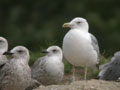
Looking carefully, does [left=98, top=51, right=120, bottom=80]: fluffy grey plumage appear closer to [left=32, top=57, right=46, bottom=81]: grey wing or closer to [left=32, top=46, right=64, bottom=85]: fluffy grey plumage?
[left=32, top=46, right=64, bottom=85]: fluffy grey plumage

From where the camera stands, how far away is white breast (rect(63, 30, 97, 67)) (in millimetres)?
10750

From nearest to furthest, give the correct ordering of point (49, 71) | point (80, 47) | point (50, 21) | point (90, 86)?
1. point (90, 86)
2. point (80, 47)
3. point (49, 71)
4. point (50, 21)

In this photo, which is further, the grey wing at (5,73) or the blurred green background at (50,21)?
the blurred green background at (50,21)

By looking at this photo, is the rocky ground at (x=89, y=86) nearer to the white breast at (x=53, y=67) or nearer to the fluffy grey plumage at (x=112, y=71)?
the fluffy grey plumage at (x=112, y=71)

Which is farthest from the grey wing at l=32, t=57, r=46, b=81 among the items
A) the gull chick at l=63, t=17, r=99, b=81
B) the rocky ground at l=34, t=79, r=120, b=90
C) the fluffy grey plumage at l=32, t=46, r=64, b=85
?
the rocky ground at l=34, t=79, r=120, b=90

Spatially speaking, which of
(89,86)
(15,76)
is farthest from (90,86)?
(15,76)

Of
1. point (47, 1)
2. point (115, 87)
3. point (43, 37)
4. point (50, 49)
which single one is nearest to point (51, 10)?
point (47, 1)

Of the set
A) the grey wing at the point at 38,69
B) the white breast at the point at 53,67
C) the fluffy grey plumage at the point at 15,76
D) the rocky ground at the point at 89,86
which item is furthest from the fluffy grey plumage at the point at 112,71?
the fluffy grey plumage at the point at 15,76

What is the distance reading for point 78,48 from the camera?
35.2 ft

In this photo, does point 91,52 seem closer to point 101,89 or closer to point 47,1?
point 101,89

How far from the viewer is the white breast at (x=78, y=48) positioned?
423 inches

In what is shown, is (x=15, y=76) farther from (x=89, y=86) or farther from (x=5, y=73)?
(x=89, y=86)

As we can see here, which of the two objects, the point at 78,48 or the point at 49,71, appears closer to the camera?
the point at 78,48

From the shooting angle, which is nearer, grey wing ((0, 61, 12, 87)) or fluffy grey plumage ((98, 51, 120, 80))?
grey wing ((0, 61, 12, 87))
